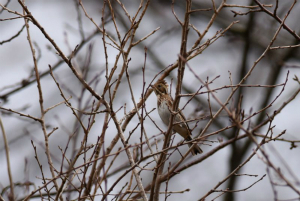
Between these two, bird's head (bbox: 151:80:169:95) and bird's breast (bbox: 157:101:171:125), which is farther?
bird's head (bbox: 151:80:169:95)

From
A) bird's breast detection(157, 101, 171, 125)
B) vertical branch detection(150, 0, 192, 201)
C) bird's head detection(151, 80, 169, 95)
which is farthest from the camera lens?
bird's head detection(151, 80, 169, 95)

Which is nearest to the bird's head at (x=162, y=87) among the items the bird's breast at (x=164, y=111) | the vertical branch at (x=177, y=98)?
the bird's breast at (x=164, y=111)

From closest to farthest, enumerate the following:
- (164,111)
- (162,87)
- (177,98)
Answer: (177,98), (164,111), (162,87)

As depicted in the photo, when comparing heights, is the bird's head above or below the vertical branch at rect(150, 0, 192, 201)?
above

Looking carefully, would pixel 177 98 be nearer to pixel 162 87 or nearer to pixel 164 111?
pixel 164 111

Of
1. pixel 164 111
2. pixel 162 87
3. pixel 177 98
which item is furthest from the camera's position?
pixel 162 87

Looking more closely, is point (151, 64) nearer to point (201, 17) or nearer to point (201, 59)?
point (201, 17)

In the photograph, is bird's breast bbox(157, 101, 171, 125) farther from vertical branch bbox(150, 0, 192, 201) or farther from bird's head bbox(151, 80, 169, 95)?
vertical branch bbox(150, 0, 192, 201)

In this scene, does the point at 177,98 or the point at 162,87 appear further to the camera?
the point at 162,87

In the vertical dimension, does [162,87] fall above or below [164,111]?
above

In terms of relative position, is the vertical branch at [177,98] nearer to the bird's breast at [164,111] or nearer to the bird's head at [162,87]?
the bird's breast at [164,111]

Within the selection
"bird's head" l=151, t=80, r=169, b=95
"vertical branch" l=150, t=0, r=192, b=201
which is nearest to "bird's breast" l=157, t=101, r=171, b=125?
"bird's head" l=151, t=80, r=169, b=95

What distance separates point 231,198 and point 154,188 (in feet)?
29.5

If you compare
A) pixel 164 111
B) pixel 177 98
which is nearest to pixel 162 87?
pixel 164 111
